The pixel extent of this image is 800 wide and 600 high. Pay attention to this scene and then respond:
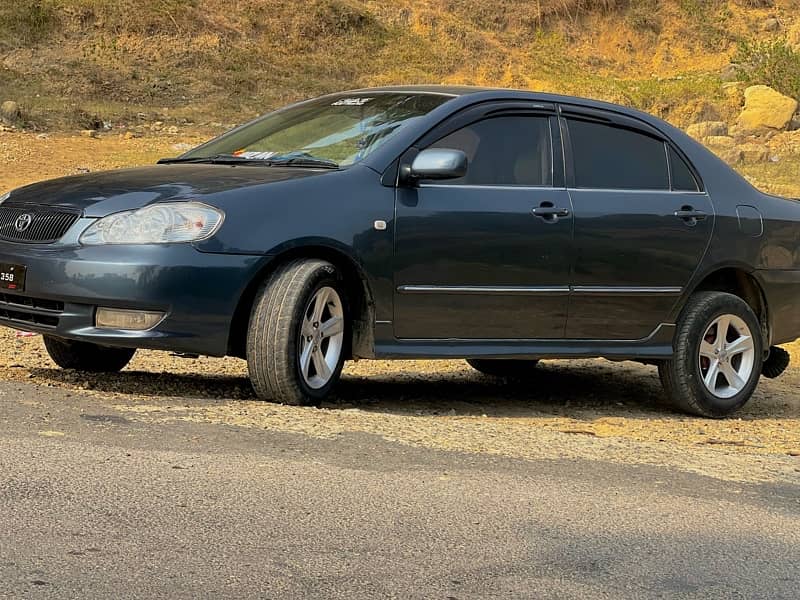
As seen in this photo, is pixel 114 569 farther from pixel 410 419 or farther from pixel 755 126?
pixel 755 126

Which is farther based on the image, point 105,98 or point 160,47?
point 160,47

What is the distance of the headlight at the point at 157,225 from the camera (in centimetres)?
616

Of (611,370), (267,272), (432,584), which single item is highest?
(267,272)

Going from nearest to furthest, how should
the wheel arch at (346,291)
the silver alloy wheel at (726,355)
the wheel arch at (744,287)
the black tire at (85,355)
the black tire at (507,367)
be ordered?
1. the wheel arch at (346,291)
2. the black tire at (85,355)
3. the silver alloy wheel at (726,355)
4. the wheel arch at (744,287)
5. the black tire at (507,367)

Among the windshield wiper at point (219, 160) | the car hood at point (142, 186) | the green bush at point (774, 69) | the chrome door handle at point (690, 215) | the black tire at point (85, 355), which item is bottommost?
the black tire at point (85, 355)

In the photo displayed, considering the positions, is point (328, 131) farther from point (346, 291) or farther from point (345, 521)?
point (345, 521)

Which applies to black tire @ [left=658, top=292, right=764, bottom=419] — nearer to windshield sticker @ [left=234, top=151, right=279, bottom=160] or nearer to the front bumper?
windshield sticker @ [left=234, top=151, right=279, bottom=160]

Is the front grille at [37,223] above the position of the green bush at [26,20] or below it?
below

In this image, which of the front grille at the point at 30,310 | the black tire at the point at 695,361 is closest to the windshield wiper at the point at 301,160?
A: the front grille at the point at 30,310

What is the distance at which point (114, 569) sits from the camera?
3.85 m

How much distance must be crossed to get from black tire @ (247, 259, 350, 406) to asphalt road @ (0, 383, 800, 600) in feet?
1.94

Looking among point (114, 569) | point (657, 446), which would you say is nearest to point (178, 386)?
point (657, 446)

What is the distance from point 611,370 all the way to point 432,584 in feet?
21.0

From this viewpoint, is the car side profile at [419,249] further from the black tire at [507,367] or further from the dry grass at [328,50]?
the dry grass at [328,50]
